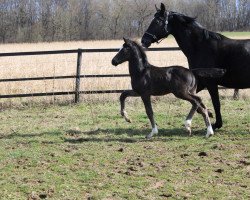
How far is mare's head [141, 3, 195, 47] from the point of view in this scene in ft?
25.7

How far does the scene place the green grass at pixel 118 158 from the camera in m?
4.82

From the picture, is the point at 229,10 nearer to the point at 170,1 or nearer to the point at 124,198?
the point at 170,1

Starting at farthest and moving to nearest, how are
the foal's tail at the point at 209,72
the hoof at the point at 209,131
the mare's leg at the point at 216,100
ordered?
1. the mare's leg at the point at 216,100
2. the hoof at the point at 209,131
3. the foal's tail at the point at 209,72

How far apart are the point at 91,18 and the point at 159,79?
61.9m

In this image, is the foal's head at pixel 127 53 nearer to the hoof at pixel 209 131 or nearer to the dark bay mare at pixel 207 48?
the dark bay mare at pixel 207 48

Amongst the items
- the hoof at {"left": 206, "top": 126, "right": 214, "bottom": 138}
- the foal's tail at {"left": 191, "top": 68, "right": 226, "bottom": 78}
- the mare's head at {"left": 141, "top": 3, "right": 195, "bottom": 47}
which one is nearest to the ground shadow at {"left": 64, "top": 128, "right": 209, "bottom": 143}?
the hoof at {"left": 206, "top": 126, "right": 214, "bottom": 138}

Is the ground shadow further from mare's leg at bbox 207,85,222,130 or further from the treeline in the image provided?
the treeline

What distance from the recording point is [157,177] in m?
5.25

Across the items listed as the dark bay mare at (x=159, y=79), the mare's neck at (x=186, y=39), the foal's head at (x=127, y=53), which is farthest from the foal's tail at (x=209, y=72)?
the foal's head at (x=127, y=53)

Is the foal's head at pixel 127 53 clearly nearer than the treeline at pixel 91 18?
Yes

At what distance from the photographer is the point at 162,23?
7844 mm

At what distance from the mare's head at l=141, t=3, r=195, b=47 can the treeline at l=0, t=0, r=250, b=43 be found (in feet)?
176

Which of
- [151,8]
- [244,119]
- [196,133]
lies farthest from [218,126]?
[151,8]

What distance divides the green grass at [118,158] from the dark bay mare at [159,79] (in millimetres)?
632
